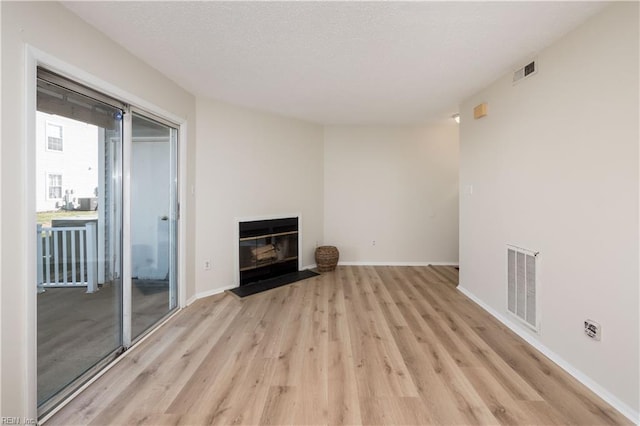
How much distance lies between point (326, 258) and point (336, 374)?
2534 mm

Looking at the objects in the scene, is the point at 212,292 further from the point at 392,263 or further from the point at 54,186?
the point at 392,263

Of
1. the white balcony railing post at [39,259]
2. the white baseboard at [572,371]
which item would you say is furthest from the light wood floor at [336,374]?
the white balcony railing post at [39,259]

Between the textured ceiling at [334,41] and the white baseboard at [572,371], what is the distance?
2.30 meters

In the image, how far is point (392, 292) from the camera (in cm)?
354

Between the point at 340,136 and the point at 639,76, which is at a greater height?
the point at 340,136

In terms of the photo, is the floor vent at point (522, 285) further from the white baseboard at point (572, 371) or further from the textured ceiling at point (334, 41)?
the textured ceiling at point (334, 41)

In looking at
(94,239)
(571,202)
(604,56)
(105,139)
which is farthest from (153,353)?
(604,56)

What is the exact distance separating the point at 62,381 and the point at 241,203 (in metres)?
2.42

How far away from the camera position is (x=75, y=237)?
77.4 inches

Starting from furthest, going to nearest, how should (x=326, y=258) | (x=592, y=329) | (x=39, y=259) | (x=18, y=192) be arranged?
(x=326, y=258) < (x=592, y=329) < (x=39, y=259) < (x=18, y=192)

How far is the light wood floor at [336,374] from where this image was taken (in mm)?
1562

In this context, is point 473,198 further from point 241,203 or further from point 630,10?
point 241,203

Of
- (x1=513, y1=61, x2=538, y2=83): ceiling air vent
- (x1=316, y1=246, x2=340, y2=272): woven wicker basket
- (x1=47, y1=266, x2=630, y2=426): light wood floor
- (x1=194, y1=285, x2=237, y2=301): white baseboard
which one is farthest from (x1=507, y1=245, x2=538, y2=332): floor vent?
(x1=194, y1=285, x2=237, y2=301): white baseboard

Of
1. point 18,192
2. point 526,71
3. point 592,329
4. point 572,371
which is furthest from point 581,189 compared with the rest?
point 18,192
